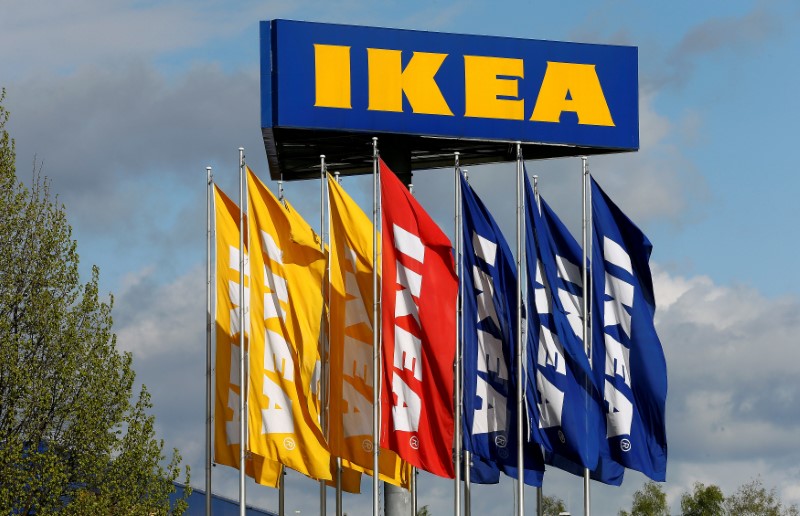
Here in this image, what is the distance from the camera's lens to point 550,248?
35.1m

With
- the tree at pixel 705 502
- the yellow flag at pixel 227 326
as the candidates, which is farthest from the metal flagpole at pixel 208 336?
the tree at pixel 705 502

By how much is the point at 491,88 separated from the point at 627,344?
7429mm

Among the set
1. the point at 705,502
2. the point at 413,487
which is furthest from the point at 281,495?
the point at 705,502

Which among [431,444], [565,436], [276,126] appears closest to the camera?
[431,444]

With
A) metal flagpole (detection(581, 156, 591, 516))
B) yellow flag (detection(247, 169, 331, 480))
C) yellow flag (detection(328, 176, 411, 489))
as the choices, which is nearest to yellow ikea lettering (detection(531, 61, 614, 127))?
metal flagpole (detection(581, 156, 591, 516))

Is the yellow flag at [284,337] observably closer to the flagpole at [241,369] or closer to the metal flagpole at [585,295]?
the flagpole at [241,369]

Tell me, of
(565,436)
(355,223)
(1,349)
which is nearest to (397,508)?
(565,436)

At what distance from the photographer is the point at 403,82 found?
3816 centimetres

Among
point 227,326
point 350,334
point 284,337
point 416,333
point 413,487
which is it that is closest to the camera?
point 416,333

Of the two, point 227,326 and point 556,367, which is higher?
point 227,326

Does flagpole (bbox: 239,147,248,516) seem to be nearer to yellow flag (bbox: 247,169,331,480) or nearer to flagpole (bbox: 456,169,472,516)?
yellow flag (bbox: 247,169,331,480)

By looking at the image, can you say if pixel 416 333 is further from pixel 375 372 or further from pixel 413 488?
pixel 413 488

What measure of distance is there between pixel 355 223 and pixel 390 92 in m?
6.05

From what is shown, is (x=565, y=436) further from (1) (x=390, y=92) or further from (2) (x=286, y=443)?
(1) (x=390, y=92)
